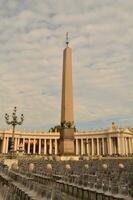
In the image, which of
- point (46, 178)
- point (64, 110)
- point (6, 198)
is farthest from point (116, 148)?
point (6, 198)

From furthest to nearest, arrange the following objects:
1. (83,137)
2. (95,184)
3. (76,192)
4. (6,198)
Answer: (83,137) → (76,192) → (95,184) → (6,198)

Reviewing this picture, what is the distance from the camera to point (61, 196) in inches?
221

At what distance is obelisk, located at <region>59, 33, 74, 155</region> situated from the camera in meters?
35.4

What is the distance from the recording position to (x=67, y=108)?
35219 mm

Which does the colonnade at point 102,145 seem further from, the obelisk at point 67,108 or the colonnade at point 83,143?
the obelisk at point 67,108

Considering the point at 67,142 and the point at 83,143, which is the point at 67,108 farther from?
the point at 83,143

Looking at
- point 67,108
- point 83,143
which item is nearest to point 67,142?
point 67,108

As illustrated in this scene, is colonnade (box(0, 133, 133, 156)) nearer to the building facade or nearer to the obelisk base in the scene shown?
the building facade

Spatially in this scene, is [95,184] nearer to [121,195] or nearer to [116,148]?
[121,195]

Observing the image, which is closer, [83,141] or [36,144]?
[36,144]

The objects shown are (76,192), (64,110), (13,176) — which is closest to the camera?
(76,192)

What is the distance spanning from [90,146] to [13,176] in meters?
90.5

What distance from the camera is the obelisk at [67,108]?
1393 inches

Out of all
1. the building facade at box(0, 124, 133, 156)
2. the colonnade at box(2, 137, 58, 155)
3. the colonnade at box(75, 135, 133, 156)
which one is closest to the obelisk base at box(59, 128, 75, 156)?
the building facade at box(0, 124, 133, 156)
